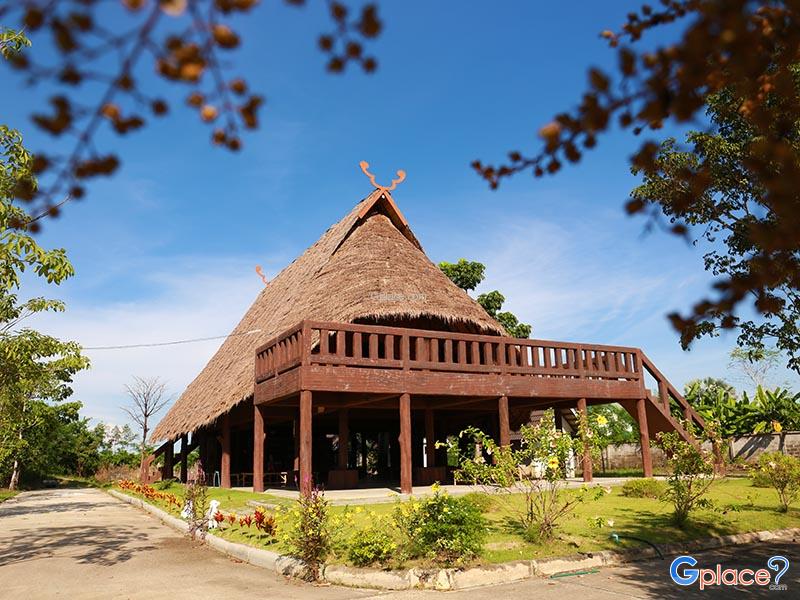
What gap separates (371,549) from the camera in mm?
6754

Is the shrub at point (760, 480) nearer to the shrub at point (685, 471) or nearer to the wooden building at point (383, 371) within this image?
the wooden building at point (383, 371)

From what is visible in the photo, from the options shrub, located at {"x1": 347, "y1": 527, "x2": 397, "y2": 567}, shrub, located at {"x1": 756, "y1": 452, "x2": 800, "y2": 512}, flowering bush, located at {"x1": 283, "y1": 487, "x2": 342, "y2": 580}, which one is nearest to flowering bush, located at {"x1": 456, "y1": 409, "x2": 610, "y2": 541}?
shrub, located at {"x1": 347, "y1": 527, "x2": 397, "y2": 567}

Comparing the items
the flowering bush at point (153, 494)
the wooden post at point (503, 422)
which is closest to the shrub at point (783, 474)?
the wooden post at point (503, 422)

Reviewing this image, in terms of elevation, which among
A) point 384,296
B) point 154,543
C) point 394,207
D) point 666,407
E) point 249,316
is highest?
point 394,207

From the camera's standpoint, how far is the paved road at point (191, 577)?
234 inches

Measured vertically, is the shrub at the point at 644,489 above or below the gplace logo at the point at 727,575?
above

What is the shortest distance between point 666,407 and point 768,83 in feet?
53.5

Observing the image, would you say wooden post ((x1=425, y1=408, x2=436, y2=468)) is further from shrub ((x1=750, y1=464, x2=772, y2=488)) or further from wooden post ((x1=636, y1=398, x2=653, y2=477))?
shrub ((x1=750, y1=464, x2=772, y2=488))

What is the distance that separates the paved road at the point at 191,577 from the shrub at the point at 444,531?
0.57 meters

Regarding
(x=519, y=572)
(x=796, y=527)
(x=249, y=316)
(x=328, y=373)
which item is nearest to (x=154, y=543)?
(x=328, y=373)

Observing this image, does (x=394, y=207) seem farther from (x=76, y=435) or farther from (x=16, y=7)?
(x=76, y=435)

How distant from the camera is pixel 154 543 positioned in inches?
387

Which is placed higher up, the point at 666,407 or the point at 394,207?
the point at 394,207

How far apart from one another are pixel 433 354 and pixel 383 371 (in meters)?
1.38
